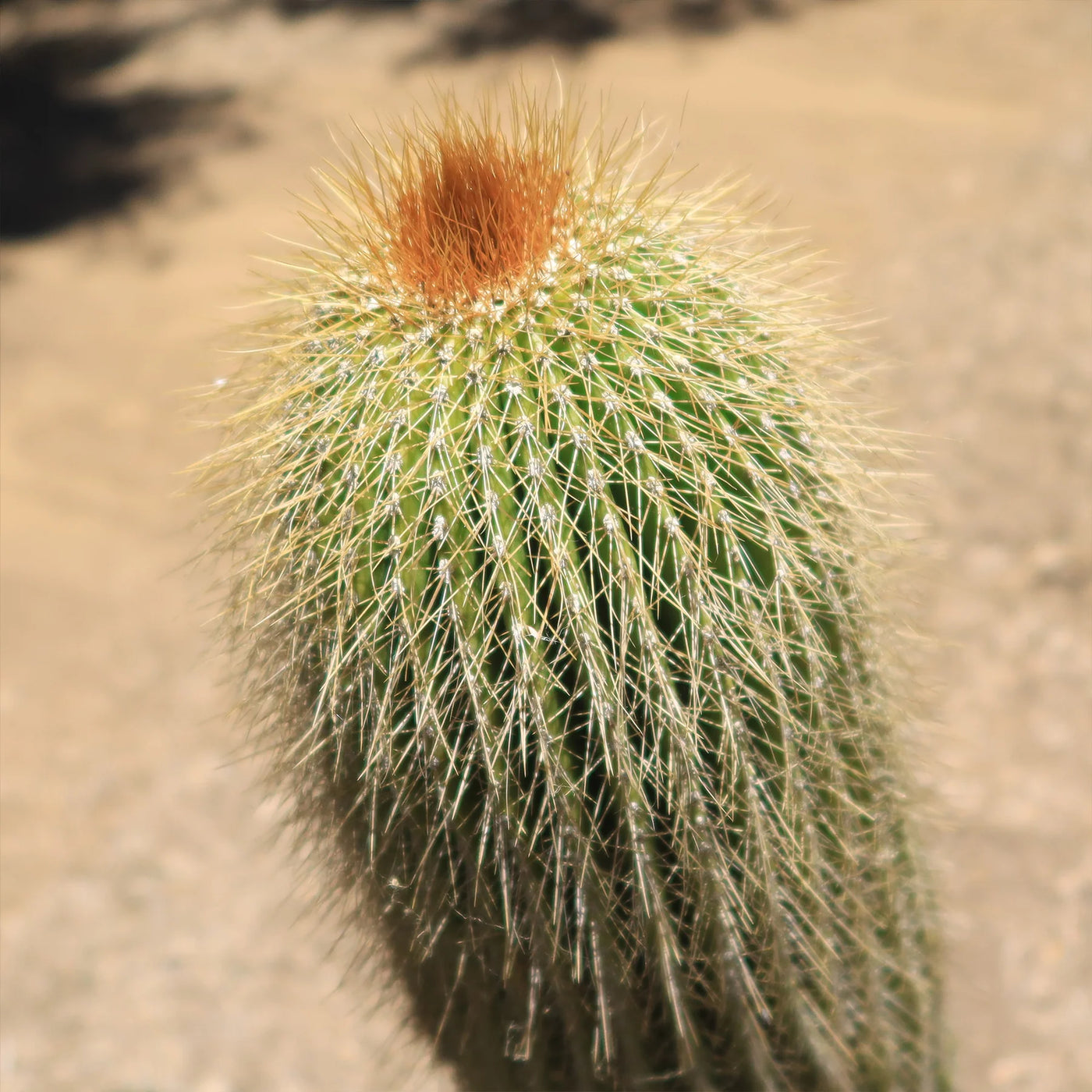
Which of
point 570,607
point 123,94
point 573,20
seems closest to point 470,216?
point 570,607

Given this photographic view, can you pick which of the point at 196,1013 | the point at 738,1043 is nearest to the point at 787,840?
the point at 738,1043

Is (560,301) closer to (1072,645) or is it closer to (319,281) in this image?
(319,281)

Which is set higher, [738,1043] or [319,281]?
[319,281]

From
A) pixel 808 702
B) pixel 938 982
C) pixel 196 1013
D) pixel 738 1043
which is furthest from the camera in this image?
pixel 196 1013

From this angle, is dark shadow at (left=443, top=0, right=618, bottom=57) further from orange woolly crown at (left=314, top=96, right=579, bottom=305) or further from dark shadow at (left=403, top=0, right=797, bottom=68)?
orange woolly crown at (left=314, top=96, right=579, bottom=305)

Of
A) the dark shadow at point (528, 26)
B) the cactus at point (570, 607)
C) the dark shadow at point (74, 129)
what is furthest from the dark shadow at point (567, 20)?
the cactus at point (570, 607)

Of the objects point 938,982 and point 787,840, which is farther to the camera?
point 938,982

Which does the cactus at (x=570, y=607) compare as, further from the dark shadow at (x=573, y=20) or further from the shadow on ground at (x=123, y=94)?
the dark shadow at (x=573, y=20)
